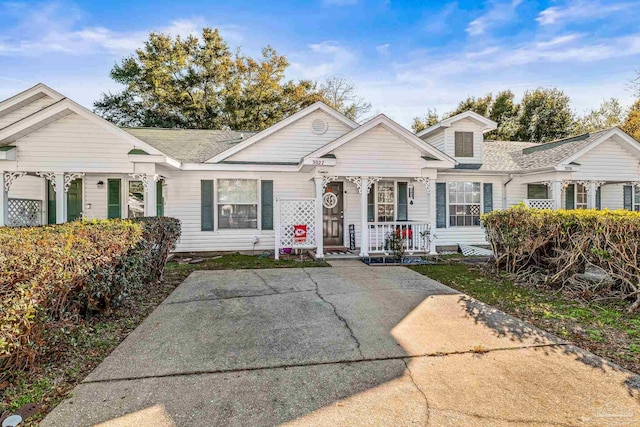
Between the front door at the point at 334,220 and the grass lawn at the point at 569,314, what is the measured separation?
169 inches

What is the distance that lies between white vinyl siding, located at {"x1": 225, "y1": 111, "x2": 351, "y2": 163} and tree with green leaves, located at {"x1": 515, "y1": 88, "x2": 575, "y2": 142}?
22.5 m

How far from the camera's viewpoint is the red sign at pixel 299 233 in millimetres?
9750

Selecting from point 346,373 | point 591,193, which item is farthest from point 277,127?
point 591,193

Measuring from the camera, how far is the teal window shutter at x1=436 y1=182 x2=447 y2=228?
38.8 feet

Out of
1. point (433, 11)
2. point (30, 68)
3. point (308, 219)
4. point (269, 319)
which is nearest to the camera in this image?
point (269, 319)

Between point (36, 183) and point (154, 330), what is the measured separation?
9.26 m

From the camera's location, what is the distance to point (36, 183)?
1023cm

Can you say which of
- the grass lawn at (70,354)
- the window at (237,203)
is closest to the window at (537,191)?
the window at (237,203)

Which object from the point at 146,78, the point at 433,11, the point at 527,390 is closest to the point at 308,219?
the point at 527,390

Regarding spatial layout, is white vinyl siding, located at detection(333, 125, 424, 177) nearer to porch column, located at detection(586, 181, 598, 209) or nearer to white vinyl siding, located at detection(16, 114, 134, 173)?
white vinyl siding, located at detection(16, 114, 134, 173)

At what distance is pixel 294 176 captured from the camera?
11.0 m

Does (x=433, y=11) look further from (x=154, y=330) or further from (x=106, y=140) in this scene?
(x=154, y=330)

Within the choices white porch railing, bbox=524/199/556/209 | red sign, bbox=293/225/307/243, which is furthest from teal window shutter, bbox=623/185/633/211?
red sign, bbox=293/225/307/243

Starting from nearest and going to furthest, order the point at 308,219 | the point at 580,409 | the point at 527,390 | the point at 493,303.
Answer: the point at 580,409 < the point at 527,390 < the point at 493,303 < the point at 308,219
